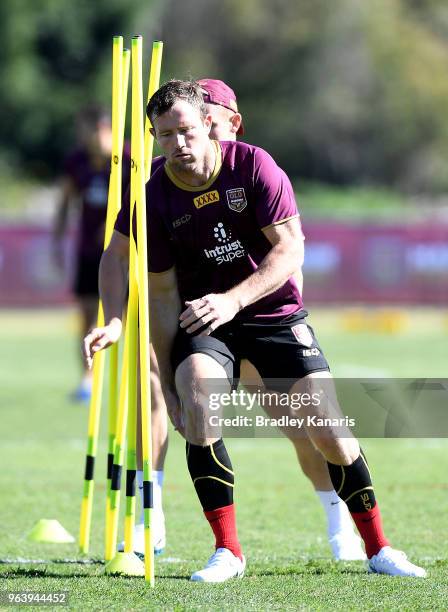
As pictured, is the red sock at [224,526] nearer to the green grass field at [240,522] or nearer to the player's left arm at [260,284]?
the green grass field at [240,522]

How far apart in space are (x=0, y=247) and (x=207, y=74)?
90.7 ft

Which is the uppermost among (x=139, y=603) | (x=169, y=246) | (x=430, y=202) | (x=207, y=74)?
(x=207, y=74)

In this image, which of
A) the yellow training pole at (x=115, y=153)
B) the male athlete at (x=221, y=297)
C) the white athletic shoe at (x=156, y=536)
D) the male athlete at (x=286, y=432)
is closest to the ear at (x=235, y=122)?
the male athlete at (x=286, y=432)

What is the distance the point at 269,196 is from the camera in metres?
5.31

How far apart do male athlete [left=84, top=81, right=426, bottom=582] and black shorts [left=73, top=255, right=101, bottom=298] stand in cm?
618

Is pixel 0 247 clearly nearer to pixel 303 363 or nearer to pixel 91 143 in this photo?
pixel 91 143

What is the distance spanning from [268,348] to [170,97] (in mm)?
1156

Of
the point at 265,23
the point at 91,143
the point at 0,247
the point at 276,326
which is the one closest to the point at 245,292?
the point at 276,326

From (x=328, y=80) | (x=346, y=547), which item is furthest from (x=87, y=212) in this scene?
(x=328, y=80)

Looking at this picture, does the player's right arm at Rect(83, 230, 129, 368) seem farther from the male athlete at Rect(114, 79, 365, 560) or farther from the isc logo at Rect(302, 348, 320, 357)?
the isc logo at Rect(302, 348, 320, 357)

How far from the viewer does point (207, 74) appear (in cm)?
5006

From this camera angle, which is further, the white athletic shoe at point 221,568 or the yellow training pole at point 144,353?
the white athletic shoe at point 221,568

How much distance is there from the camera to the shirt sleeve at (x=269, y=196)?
5309mm

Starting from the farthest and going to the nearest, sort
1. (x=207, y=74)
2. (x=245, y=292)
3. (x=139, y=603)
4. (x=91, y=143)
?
1. (x=207, y=74)
2. (x=91, y=143)
3. (x=245, y=292)
4. (x=139, y=603)
